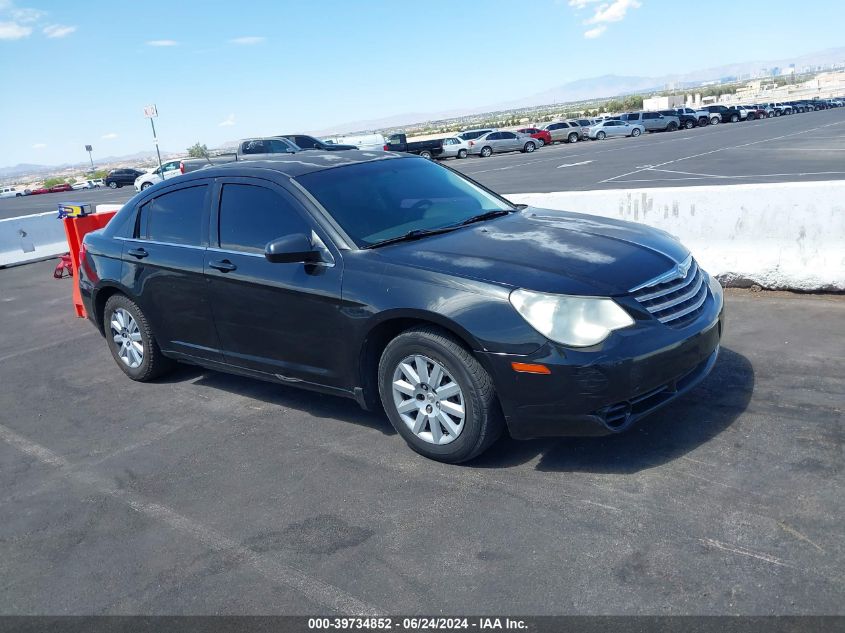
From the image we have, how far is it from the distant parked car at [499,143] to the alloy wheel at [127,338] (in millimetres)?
41095

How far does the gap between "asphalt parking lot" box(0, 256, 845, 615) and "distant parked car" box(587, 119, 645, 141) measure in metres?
49.8

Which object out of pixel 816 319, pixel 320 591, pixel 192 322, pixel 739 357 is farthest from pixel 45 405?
pixel 816 319

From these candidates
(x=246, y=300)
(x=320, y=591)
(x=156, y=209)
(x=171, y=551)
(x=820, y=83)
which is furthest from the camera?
(x=820, y=83)

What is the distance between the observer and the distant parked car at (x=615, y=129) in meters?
52.7

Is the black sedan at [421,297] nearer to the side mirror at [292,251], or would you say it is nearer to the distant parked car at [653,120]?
the side mirror at [292,251]

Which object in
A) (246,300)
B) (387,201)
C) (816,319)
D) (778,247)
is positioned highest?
(387,201)

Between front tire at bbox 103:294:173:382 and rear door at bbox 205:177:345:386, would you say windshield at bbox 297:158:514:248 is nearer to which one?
rear door at bbox 205:177:345:386

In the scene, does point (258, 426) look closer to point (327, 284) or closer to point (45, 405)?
point (327, 284)

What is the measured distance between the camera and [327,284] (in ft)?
14.6

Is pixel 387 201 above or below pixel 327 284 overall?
above

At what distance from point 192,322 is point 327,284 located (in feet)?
4.91

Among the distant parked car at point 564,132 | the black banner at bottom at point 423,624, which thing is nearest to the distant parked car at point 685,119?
the distant parked car at point 564,132

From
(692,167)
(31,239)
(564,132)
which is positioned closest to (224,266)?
(31,239)

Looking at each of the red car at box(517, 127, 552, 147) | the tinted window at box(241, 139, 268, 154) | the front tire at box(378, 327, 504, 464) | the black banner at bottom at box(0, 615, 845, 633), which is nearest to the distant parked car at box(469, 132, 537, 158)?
the red car at box(517, 127, 552, 147)
